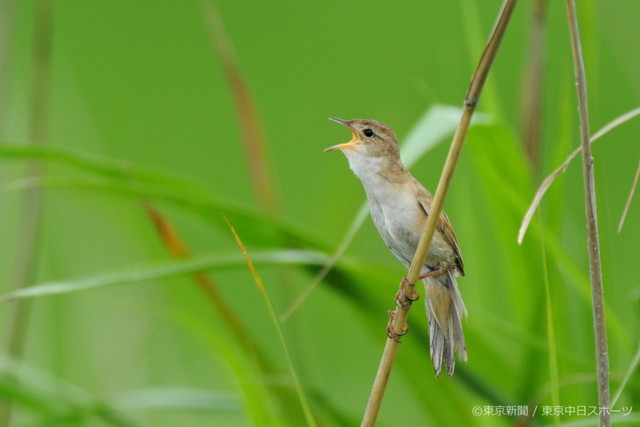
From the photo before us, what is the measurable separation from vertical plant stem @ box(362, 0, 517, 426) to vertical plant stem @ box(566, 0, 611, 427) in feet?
0.41

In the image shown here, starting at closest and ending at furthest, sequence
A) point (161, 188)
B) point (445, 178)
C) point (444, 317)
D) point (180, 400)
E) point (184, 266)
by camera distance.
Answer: point (445, 178) < point (444, 317) < point (184, 266) < point (161, 188) < point (180, 400)

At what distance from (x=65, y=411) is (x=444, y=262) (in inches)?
36.5

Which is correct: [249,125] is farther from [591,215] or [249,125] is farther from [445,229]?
[591,215]

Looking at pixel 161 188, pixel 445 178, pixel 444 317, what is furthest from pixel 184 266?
Result: pixel 445 178

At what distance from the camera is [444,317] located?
59.4 inches

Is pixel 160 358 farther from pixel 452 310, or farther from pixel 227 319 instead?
pixel 452 310

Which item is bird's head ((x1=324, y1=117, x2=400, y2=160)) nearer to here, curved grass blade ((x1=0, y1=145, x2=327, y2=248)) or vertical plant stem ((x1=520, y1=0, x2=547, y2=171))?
curved grass blade ((x1=0, y1=145, x2=327, y2=248))

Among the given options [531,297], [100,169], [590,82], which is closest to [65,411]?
[100,169]

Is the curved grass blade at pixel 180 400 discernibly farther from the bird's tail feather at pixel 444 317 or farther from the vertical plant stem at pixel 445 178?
the vertical plant stem at pixel 445 178

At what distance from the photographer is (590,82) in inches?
70.2

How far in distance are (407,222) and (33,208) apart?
820mm

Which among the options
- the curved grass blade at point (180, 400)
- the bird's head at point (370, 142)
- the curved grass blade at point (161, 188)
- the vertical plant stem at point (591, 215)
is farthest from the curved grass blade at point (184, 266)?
the vertical plant stem at point (591, 215)

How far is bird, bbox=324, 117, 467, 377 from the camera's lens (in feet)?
4.99

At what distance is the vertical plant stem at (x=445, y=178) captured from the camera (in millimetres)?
964
